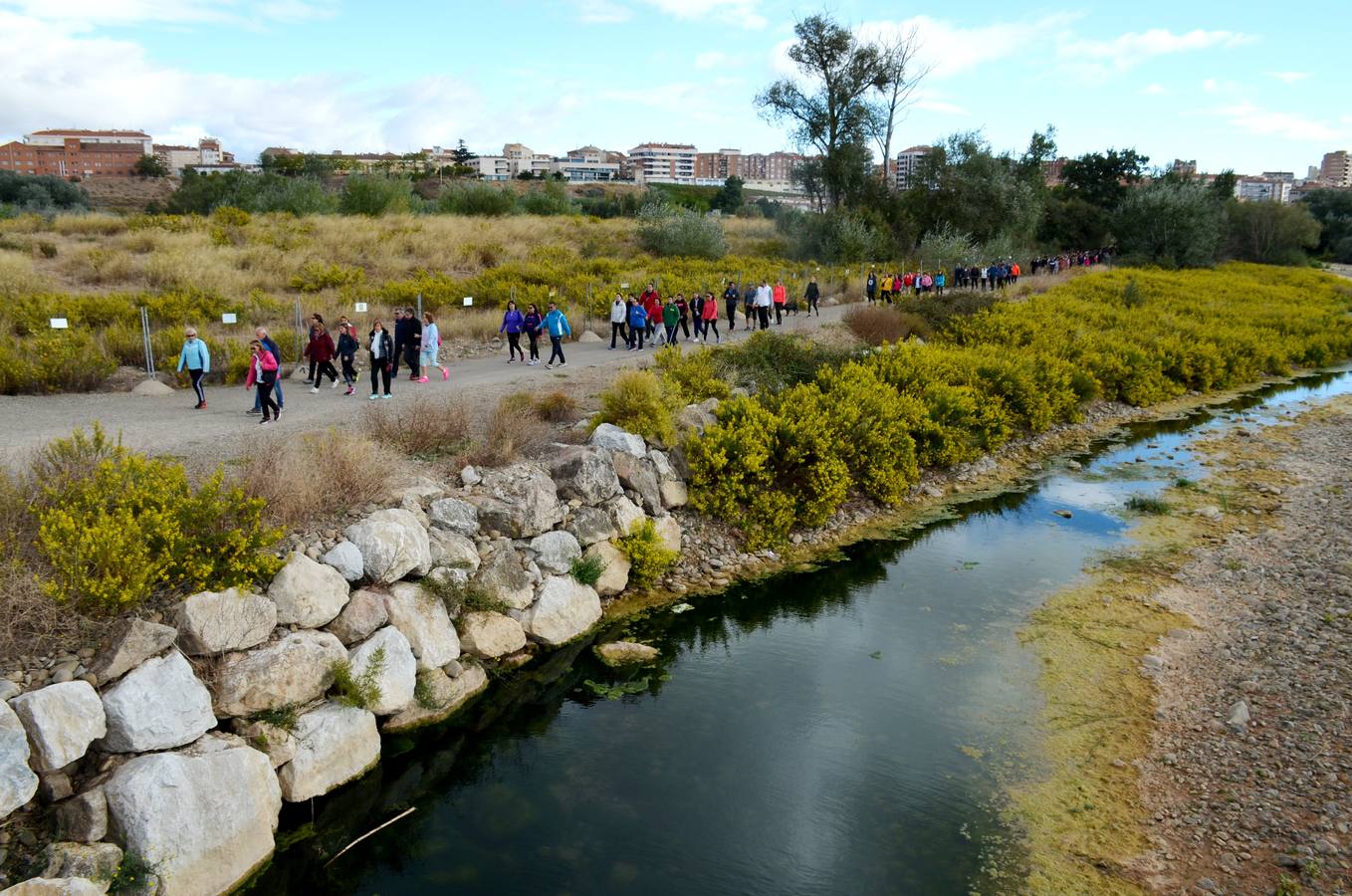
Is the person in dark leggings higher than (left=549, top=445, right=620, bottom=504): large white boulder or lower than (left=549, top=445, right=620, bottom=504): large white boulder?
higher

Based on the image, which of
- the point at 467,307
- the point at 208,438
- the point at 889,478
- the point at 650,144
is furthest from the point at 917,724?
the point at 650,144

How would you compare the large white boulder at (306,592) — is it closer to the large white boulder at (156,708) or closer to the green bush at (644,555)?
the large white boulder at (156,708)

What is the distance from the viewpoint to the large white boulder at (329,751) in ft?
27.3

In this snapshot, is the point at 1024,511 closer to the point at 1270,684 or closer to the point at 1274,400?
the point at 1270,684

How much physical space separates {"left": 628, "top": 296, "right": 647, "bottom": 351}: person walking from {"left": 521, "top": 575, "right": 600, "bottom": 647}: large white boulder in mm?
11682

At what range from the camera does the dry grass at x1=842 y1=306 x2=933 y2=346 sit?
27.2 m

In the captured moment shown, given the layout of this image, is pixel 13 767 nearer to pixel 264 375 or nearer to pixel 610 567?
pixel 610 567

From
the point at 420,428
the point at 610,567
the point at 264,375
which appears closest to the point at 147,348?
the point at 264,375

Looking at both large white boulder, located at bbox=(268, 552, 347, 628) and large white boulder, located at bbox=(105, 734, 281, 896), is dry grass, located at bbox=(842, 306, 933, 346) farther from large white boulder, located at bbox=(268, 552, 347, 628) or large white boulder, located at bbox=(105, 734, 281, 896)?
large white boulder, located at bbox=(105, 734, 281, 896)

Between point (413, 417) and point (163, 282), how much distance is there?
1651cm

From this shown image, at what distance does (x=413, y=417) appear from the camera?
14.2m

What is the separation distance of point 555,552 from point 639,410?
3932mm

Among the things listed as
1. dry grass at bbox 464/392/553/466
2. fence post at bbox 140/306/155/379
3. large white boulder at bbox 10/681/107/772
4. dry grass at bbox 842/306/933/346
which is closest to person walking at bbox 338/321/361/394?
dry grass at bbox 464/392/553/466

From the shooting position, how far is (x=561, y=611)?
1173 centimetres
